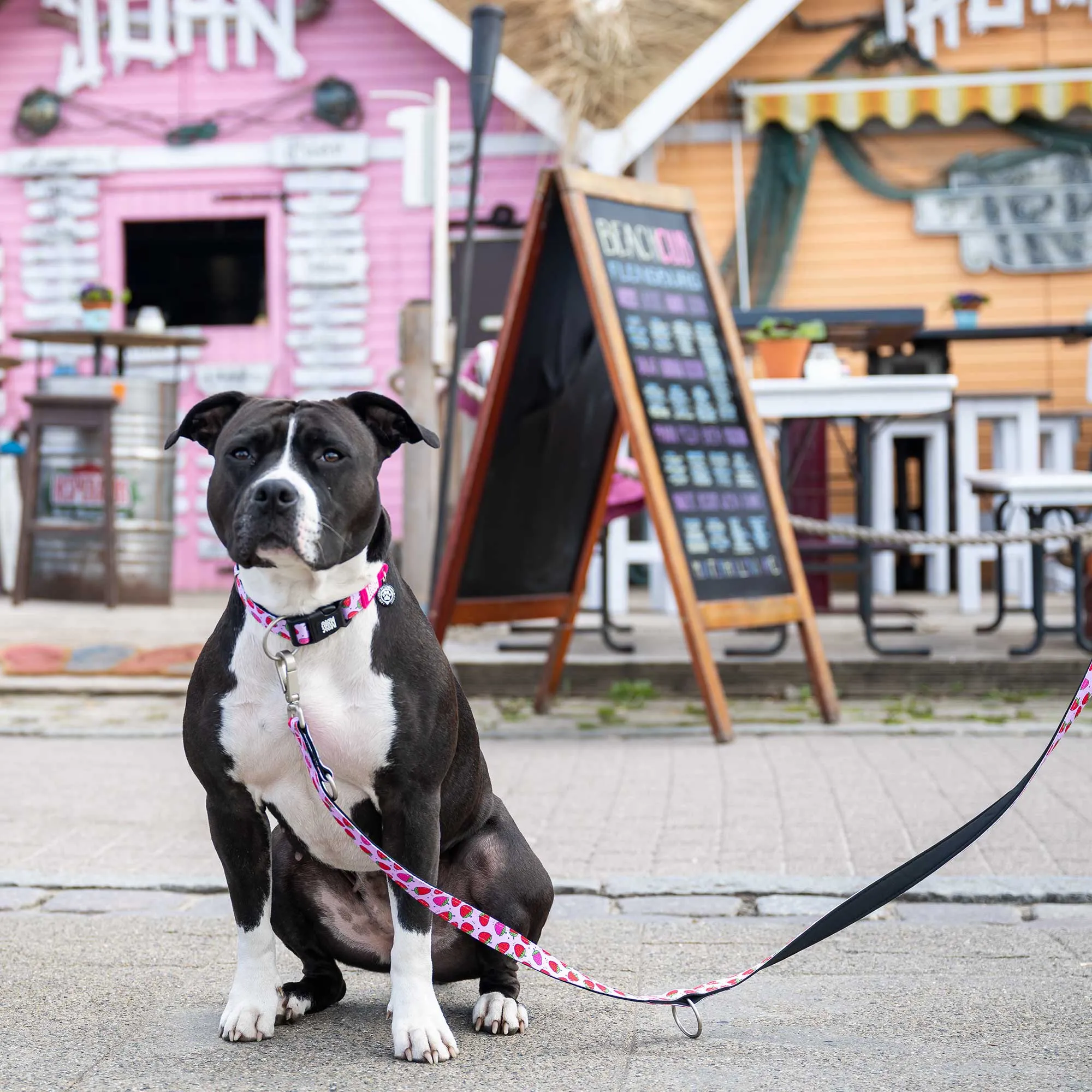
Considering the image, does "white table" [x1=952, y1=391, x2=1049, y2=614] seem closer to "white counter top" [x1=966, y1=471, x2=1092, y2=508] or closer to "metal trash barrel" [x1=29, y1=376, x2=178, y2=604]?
"white counter top" [x1=966, y1=471, x2=1092, y2=508]

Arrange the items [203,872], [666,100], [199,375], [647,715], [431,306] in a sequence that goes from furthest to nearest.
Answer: [199,375] < [666,100] < [431,306] < [647,715] < [203,872]

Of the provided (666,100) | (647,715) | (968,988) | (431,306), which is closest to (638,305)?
(647,715)

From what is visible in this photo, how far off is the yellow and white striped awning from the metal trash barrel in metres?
4.78

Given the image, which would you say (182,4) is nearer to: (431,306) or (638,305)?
(431,306)

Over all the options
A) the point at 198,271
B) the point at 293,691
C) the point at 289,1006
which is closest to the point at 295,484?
the point at 293,691

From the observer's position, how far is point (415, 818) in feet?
8.57

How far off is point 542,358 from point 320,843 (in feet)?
11.9

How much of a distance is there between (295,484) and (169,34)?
10.8 m

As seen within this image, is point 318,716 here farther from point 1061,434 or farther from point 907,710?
point 1061,434

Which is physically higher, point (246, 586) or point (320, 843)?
point (246, 586)

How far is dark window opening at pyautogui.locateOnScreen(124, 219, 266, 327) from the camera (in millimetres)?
12914

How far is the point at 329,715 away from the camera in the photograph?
261 cm

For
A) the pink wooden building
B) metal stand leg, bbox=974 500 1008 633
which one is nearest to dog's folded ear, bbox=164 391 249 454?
metal stand leg, bbox=974 500 1008 633

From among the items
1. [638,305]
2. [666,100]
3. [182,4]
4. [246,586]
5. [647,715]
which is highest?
[182,4]
